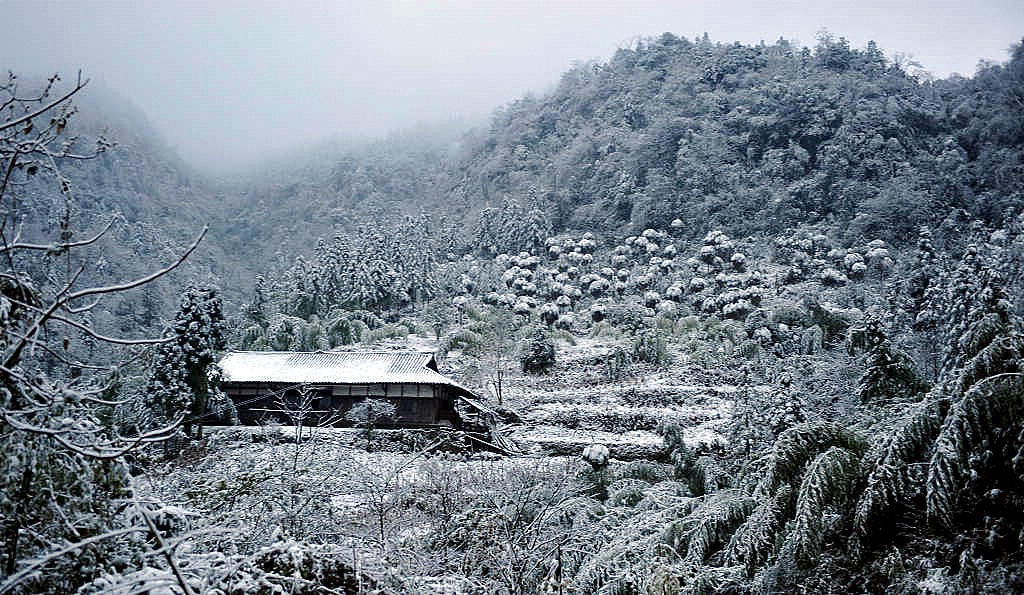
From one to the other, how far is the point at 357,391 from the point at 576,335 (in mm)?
16909

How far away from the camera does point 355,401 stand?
983 inches

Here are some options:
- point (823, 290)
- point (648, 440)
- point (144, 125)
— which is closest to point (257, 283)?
point (648, 440)

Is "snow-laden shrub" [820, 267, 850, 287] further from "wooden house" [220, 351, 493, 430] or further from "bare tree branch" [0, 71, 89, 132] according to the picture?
"bare tree branch" [0, 71, 89, 132]

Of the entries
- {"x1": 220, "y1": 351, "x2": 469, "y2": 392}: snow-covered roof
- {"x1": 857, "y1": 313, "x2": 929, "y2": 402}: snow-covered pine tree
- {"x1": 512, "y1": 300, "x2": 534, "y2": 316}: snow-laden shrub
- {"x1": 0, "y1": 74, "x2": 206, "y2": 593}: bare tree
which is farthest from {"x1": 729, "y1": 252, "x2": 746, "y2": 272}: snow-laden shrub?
{"x1": 0, "y1": 74, "x2": 206, "y2": 593}: bare tree

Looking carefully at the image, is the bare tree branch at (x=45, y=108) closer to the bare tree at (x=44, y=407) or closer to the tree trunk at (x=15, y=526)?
the bare tree at (x=44, y=407)

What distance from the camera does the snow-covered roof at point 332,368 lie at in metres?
24.6

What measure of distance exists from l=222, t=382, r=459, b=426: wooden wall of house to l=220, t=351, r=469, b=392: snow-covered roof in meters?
0.37

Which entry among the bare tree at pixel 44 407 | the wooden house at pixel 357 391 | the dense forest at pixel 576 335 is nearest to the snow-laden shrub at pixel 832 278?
the dense forest at pixel 576 335

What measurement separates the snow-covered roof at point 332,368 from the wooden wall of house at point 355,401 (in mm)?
368

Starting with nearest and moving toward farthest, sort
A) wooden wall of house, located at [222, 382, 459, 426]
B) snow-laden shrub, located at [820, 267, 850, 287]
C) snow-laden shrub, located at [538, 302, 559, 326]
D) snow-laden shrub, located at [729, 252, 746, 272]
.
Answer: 1. wooden wall of house, located at [222, 382, 459, 426]
2. snow-laden shrub, located at [820, 267, 850, 287]
3. snow-laden shrub, located at [538, 302, 559, 326]
4. snow-laden shrub, located at [729, 252, 746, 272]

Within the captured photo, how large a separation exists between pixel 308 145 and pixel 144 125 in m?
28.6

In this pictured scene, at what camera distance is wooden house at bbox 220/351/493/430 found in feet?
80.0

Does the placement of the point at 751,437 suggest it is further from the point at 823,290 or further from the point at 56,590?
the point at 823,290

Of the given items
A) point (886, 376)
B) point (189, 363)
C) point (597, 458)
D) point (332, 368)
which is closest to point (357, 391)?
point (332, 368)
